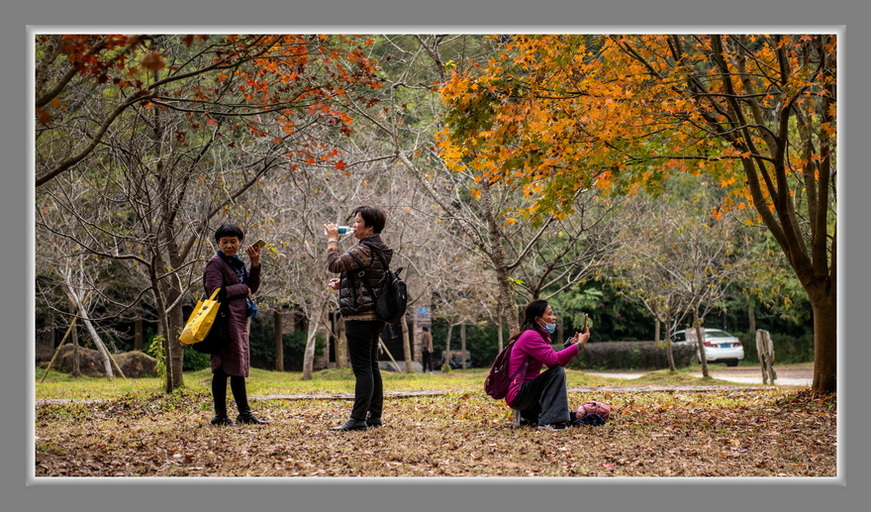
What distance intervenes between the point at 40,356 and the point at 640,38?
19.4 meters

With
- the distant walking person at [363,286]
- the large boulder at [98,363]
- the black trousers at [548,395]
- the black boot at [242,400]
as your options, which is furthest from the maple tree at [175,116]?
the large boulder at [98,363]

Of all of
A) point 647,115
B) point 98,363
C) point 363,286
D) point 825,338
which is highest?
point 647,115

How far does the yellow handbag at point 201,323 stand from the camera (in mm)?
6723

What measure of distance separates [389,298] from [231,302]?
1.28 metres

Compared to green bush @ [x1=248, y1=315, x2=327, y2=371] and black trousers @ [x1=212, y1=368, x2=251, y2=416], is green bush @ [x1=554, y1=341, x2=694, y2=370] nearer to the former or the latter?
green bush @ [x1=248, y1=315, x2=327, y2=371]

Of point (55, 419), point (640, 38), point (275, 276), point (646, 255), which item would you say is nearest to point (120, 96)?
point (55, 419)

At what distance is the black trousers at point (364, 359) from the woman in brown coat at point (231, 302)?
2.66 feet

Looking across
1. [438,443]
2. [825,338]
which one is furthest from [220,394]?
[825,338]

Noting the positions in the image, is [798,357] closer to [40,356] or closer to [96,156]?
[40,356]

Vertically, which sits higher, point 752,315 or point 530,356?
point 530,356

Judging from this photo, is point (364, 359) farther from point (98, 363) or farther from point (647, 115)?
point (98, 363)

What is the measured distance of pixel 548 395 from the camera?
716 centimetres

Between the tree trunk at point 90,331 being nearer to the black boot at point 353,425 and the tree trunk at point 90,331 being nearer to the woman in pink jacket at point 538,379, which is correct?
the black boot at point 353,425

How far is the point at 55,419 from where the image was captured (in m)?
8.21
